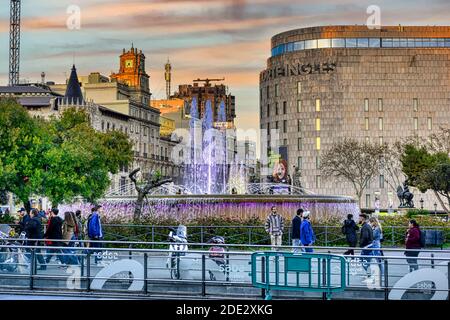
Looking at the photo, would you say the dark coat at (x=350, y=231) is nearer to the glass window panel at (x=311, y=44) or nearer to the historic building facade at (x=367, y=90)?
the historic building facade at (x=367, y=90)

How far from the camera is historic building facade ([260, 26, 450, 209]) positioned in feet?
469

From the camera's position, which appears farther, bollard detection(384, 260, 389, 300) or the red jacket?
the red jacket

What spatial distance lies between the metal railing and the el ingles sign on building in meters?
123

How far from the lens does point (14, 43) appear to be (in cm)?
12719

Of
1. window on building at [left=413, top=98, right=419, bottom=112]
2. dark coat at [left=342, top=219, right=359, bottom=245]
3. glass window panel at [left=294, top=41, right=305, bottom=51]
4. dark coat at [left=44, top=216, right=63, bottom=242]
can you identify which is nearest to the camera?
dark coat at [left=44, top=216, right=63, bottom=242]

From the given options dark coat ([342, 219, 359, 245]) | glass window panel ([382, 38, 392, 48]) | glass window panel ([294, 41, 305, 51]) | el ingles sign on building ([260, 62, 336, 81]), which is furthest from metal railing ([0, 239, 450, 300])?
glass window panel ([294, 41, 305, 51])

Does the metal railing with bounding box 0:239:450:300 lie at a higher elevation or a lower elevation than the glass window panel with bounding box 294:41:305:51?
lower

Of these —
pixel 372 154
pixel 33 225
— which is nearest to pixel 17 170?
pixel 33 225

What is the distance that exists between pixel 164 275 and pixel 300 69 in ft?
412

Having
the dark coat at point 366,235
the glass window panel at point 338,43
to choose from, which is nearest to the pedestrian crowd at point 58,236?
the dark coat at point 366,235

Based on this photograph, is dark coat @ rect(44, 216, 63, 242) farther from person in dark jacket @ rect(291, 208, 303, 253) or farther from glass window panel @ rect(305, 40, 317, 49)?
glass window panel @ rect(305, 40, 317, 49)
